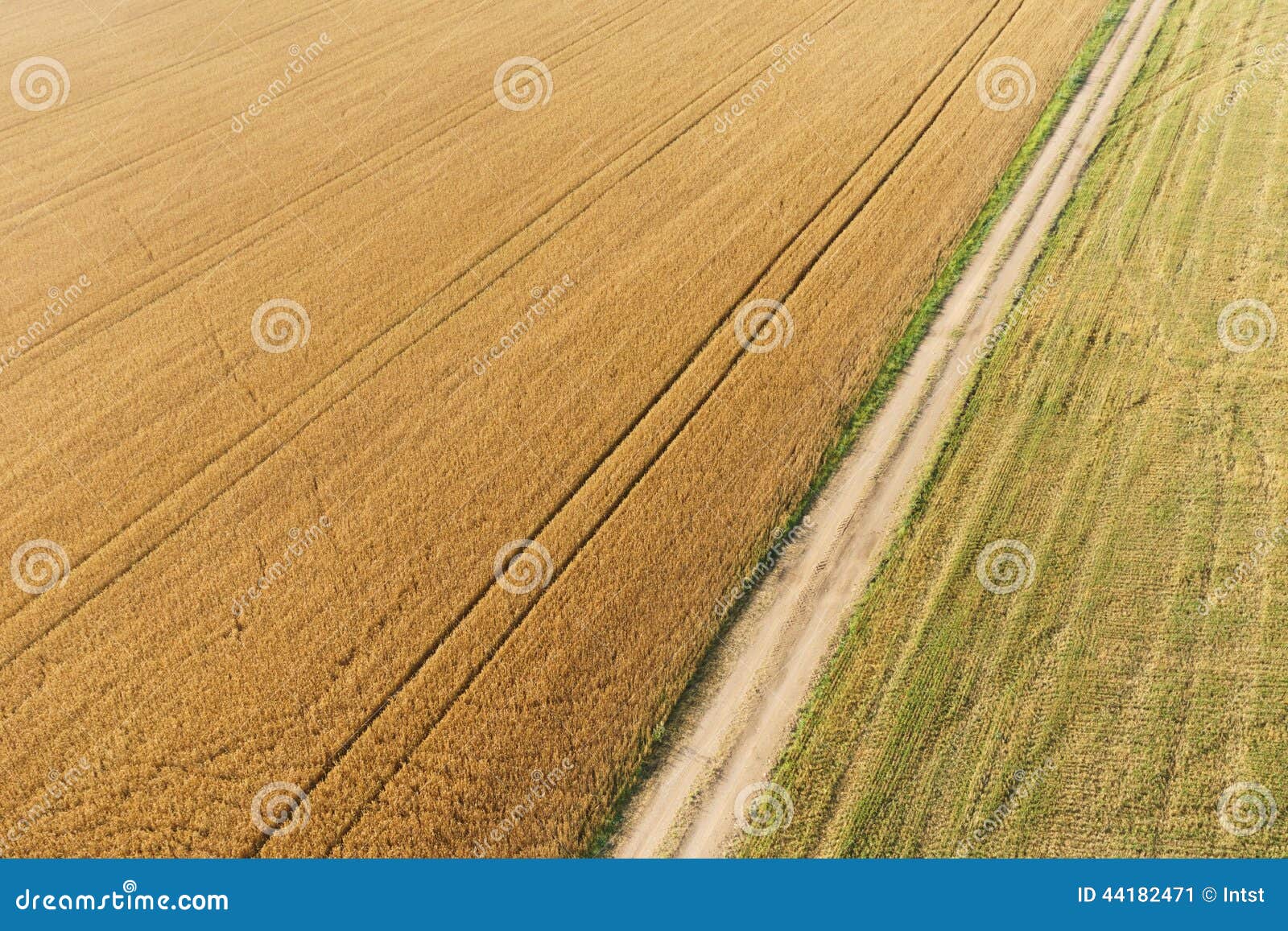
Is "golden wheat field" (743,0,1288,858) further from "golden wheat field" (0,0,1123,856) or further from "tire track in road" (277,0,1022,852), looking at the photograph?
"tire track in road" (277,0,1022,852)

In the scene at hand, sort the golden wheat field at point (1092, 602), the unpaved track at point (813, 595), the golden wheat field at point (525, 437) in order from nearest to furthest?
the golden wheat field at point (1092, 602), the unpaved track at point (813, 595), the golden wheat field at point (525, 437)

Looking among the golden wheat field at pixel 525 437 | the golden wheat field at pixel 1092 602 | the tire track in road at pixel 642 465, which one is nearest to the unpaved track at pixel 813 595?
the golden wheat field at pixel 1092 602

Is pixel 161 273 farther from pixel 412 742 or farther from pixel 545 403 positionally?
pixel 412 742

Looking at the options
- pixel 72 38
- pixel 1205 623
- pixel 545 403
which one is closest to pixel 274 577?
pixel 545 403

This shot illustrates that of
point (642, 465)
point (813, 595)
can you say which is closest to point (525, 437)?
point (642, 465)

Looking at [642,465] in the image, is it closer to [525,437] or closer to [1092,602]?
[525,437]

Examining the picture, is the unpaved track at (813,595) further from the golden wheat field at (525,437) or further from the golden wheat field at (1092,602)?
the golden wheat field at (525,437)

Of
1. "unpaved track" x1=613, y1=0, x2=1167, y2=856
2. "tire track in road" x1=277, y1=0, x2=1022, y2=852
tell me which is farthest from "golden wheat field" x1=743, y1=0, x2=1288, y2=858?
"tire track in road" x1=277, y1=0, x2=1022, y2=852
